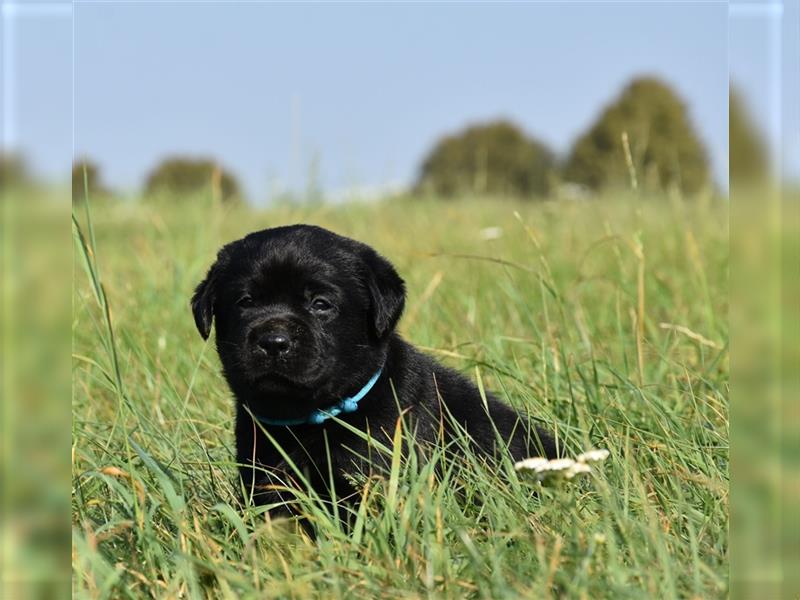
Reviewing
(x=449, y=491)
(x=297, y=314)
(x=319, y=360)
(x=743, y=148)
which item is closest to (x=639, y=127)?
(x=297, y=314)

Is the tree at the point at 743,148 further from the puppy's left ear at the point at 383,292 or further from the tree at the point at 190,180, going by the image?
the tree at the point at 190,180

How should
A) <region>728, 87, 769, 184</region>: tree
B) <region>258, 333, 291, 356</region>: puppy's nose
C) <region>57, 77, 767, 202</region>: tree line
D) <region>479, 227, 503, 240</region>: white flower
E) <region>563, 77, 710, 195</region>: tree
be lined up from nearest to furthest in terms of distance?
<region>728, 87, 769, 184</region>: tree → <region>258, 333, 291, 356</region>: puppy's nose → <region>479, 227, 503, 240</region>: white flower → <region>57, 77, 767, 202</region>: tree line → <region>563, 77, 710, 195</region>: tree

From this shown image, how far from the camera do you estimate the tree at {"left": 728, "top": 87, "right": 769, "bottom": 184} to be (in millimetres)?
1354

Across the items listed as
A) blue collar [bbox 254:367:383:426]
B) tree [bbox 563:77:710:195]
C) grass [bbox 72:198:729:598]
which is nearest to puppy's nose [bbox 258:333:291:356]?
blue collar [bbox 254:367:383:426]

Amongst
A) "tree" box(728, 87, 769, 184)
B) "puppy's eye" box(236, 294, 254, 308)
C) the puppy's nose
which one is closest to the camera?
"tree" box(728, 87, 769, 184)

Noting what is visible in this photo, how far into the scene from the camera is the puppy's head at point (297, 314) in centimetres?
310

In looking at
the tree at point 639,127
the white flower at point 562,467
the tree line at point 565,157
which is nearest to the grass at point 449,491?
the white flower at point 562,467

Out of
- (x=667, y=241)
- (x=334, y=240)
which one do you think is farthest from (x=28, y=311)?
(x=667, y=241)

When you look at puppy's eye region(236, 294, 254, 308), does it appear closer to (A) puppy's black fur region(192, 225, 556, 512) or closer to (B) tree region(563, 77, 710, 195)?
(A) puppy's black fur region(192, 225, 556, 512)

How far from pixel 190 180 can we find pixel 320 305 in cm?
1961

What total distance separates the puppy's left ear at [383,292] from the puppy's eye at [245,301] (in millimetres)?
396

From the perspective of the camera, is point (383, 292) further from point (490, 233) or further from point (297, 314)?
point (490, 233)

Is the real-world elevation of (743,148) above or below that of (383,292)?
above

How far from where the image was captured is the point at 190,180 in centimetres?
2220
